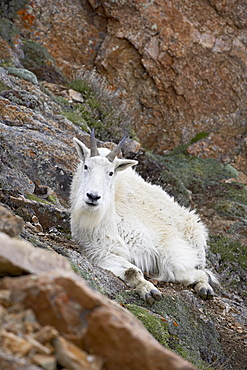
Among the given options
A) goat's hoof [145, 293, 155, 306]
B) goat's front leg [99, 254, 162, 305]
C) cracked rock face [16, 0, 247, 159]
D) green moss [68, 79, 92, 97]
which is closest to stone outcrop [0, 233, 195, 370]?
goat's hoof [145, 293, 155, 306]

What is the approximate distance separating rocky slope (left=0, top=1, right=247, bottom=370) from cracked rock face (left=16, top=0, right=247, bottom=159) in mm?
144

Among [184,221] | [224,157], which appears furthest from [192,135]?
[184,221]

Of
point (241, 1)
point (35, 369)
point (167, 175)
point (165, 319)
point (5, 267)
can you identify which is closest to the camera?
point (35, 369)

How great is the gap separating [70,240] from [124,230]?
888mm

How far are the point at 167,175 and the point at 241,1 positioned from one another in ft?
27.5

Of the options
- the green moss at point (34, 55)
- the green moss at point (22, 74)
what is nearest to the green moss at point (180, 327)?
the green moss at point (22, 74)

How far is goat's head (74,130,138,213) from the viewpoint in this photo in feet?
20.6

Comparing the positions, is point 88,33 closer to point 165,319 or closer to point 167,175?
point 167,175

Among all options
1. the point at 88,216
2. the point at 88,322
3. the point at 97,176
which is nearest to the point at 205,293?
the point at 88,216

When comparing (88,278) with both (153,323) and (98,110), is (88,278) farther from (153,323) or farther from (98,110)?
(98,110)

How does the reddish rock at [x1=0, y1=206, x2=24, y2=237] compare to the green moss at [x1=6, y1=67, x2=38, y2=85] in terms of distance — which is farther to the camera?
the green moss at [x1=6, y1=67, x2=38, y2=85]

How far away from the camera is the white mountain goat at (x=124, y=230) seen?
649cm

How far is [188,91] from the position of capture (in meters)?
16.0

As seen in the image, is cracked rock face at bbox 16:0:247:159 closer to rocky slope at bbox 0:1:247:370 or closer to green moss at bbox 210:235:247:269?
rocky slope at bbox 0:1:247:370
